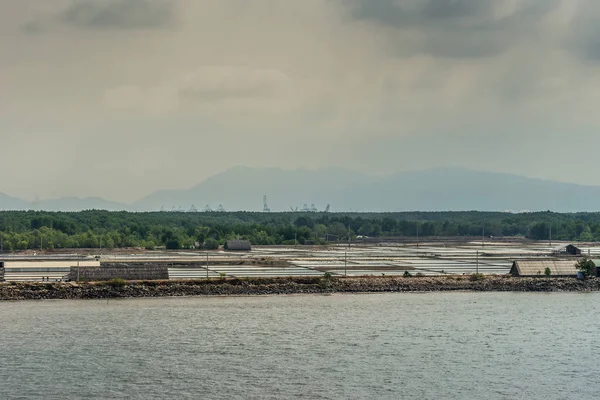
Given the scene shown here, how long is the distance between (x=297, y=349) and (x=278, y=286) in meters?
22.7

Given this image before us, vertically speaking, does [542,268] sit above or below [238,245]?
below

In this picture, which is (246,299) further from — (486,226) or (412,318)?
(486,226)

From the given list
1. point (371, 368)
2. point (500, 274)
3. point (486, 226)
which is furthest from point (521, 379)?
A: point (486, 226)

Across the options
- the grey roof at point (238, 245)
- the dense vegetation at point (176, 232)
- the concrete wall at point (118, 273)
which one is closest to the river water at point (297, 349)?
the concrete wall at point (118, 273)

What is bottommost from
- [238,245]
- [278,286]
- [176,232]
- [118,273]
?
[278,286]

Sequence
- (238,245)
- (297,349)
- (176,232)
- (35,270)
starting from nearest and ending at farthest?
1. (297,349)
2. (35,270)
3. (238,245)
4. (176,232)

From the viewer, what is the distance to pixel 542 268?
2864 inches

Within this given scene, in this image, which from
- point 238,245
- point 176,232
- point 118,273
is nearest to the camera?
point 118,273

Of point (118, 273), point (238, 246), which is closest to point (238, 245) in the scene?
point (238, 246)

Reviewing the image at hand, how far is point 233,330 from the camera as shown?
4450 centimetres

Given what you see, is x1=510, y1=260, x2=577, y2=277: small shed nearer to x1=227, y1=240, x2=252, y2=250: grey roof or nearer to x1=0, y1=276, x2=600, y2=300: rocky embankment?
x1=0, y1=276, x2=600, y2=300: rocky embankment

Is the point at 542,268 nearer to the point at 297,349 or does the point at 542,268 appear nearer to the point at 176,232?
the point at 297,349

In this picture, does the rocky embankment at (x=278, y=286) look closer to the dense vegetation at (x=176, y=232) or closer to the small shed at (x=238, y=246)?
the small shed at (x=238, y=246)

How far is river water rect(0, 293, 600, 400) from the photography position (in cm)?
3222
